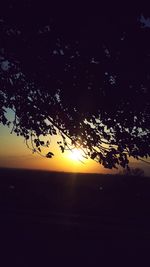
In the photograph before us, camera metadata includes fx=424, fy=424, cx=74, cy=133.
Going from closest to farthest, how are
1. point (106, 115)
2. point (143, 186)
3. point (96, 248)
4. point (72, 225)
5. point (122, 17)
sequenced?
point (122, 17)
point (106, 115)
point (96, 248)
point (72, 225)
point (143, 186)

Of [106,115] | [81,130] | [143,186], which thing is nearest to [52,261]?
[81,130]

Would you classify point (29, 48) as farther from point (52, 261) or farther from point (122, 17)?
point (52, 261)

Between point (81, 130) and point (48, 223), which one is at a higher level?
point (81, 130)

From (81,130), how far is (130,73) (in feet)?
7.55

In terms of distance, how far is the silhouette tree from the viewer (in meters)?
8.57

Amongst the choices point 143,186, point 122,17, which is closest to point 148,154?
point 122,17

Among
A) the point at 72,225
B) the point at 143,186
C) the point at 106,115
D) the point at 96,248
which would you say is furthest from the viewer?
the point at 143,186

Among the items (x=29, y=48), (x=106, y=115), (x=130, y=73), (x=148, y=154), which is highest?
(x=29, y=48)

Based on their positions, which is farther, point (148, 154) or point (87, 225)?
point (87, 225)

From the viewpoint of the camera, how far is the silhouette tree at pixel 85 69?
337 inches

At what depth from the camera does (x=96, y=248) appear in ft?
50.2

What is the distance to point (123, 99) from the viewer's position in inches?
366

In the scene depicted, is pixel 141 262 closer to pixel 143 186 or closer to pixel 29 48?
pixel 29 48

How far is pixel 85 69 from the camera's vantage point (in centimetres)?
914
